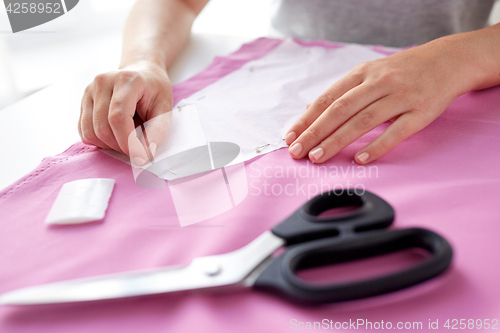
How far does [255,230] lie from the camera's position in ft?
1.37

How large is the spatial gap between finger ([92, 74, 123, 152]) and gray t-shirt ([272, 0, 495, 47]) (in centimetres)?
61

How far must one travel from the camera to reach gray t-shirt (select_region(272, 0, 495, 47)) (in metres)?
0.89

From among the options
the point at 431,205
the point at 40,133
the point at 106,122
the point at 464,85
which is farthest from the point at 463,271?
the point at 40,133

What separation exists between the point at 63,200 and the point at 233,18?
986 mm

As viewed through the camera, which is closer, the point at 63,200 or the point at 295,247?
the point at 295,247

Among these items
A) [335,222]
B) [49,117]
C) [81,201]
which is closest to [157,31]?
[49,117]

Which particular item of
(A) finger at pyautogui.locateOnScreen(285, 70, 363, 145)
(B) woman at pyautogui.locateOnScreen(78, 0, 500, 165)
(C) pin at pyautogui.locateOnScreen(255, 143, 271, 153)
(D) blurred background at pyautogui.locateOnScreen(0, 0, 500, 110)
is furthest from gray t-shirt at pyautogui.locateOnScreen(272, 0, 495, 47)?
(C) pin at pyautogui.locateOnScreen(255, 143, 271, 153)

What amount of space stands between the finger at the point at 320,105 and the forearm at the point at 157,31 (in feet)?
1.08

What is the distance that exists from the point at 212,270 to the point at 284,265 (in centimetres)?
6

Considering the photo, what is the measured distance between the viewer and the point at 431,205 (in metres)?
0.42

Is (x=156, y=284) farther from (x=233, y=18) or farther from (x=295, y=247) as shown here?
(x=233, y=18)

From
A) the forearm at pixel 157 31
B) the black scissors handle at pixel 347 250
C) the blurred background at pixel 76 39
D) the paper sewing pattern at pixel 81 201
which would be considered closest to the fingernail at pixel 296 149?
the black scissors handle at pixel 347 250

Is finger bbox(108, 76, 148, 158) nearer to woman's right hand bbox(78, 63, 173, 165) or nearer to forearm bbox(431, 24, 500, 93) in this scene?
woman's right hand bbox(78, 63, 173, 165)

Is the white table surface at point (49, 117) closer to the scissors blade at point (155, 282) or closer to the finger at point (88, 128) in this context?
the finger at point (88, 128)
